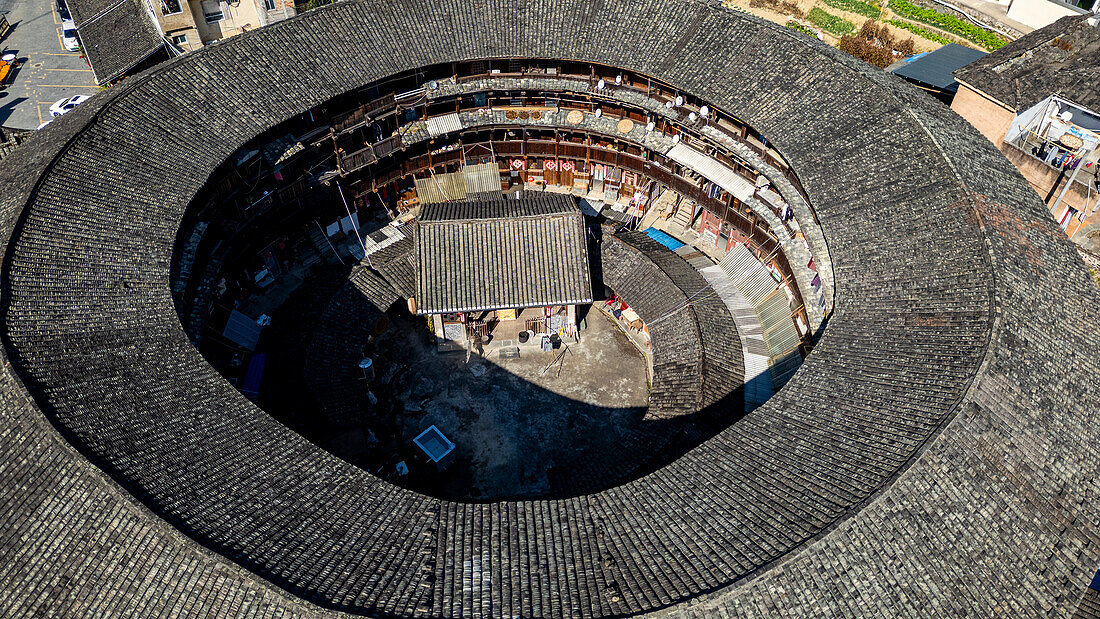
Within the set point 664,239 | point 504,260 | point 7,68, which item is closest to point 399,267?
point 504,260

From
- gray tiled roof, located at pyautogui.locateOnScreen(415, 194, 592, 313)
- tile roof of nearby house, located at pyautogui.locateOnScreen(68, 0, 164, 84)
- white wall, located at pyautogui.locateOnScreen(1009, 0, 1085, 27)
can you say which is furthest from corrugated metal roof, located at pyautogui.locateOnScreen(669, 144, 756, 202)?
tile roof of nearby house, located at pyautogui.locateOnScreen(68, 0, 164, 84)

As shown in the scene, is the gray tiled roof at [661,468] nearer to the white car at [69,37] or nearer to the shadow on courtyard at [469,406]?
the shadow on courtyard at [469,406]

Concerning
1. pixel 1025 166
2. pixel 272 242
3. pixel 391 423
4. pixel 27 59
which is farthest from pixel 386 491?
pixel 27 59

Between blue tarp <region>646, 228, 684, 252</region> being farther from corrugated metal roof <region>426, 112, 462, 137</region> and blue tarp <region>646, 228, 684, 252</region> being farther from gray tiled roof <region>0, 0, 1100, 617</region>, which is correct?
corrugated metal roof <region>426, 112, 462, 137</region>

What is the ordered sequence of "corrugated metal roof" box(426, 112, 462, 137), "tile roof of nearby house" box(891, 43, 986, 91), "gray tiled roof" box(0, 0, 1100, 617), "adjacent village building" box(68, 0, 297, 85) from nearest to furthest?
"gray tiled roof" box(0, 0, 1100, 617), "corrugated metal roof" box(426, 112, 462, 137), "tile roof of nearby house" box(891, 43, 986, 91), "adjacent village building" box(68, 0, 297, 85)

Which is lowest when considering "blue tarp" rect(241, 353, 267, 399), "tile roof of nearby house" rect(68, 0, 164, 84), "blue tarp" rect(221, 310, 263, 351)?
"blue tarp" rect(241, 353, 267, 399)

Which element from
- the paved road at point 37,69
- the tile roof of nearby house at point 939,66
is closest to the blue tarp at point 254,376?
the paved road at point 37,69

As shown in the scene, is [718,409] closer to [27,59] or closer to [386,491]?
[386,491]
